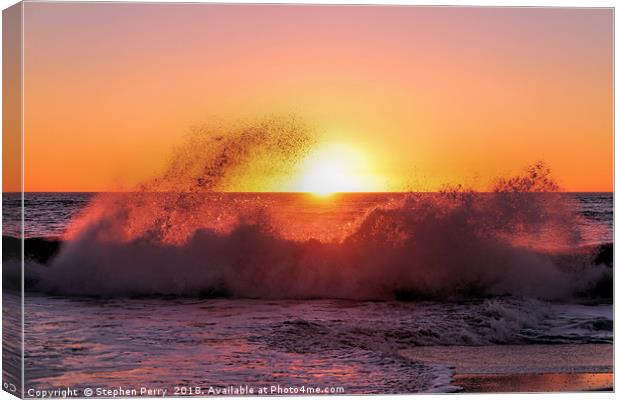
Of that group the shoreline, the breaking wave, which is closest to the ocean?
the breaking wave

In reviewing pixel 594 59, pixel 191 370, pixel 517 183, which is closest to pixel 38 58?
pixel 191 370

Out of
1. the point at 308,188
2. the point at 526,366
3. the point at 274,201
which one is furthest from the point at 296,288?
the point at 526,366

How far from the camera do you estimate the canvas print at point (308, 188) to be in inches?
269

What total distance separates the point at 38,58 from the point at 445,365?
3.42m

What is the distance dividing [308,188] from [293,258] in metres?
0.81

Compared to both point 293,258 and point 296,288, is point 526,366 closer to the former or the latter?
point 296,288

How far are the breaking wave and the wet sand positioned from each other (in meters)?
0.45

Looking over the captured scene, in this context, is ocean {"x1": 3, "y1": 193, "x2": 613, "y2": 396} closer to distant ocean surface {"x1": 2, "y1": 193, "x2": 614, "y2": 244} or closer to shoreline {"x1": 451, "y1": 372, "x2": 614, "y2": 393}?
distant ocean surface {"x1": 2, "y1": 193, "x2": 614, "y2": 244}

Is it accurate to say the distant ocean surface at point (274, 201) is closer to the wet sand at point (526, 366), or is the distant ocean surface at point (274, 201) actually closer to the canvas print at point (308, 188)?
the canvas print at point (308, 188)

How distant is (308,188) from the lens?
764 centimetres

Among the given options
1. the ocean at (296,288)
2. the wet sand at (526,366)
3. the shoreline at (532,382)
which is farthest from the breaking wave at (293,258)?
the shoreline at (532,382)

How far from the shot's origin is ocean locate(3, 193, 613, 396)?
6.84 metres

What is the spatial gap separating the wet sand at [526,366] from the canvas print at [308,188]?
0.06 ft

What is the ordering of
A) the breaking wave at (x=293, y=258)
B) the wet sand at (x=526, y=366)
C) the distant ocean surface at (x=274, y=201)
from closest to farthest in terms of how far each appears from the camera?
the distant ocean surface at (x=274, y=201)
the wet sand at (x=526, y=366)
the breaking wave at (x=293, y=258)
